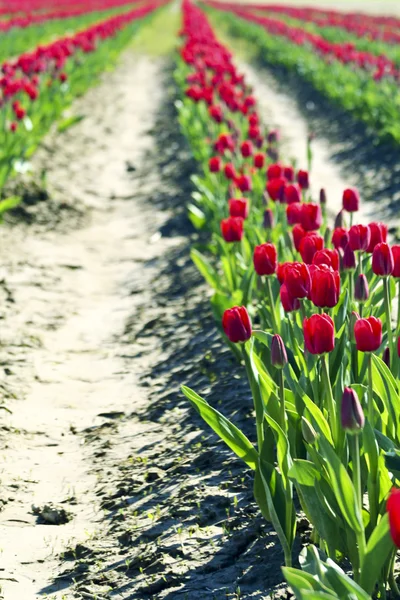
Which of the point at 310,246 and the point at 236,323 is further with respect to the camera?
the point at 310,246

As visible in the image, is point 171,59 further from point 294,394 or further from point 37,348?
point 294,394

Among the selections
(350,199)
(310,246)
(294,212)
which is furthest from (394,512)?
(350,199)

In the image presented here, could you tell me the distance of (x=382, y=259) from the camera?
2762mm

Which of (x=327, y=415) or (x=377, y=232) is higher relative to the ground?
(x=377, y=232)

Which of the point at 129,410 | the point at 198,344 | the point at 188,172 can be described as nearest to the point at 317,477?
the point at 129,410

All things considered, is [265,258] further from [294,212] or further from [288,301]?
[294,212]

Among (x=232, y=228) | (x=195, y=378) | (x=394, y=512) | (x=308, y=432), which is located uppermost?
(x=394, y=512)

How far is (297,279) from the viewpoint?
2701 millimetres

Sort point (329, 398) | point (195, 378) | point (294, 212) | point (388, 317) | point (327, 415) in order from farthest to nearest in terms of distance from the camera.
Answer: point (195, 378), point (294, 212), point (388, 317), point (327, 415), point (329, 398)

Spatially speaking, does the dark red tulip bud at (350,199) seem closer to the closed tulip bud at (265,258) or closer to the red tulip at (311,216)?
the red tulip at (311,216)

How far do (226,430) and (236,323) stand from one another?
358 millimetres

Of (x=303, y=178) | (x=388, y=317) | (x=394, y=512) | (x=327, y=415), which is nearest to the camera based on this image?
(x=394, y=512)

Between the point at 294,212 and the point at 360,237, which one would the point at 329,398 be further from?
the point at 294,212

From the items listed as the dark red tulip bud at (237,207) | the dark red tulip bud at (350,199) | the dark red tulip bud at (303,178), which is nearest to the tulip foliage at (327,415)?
the dark red tulip bud at (350,199)
